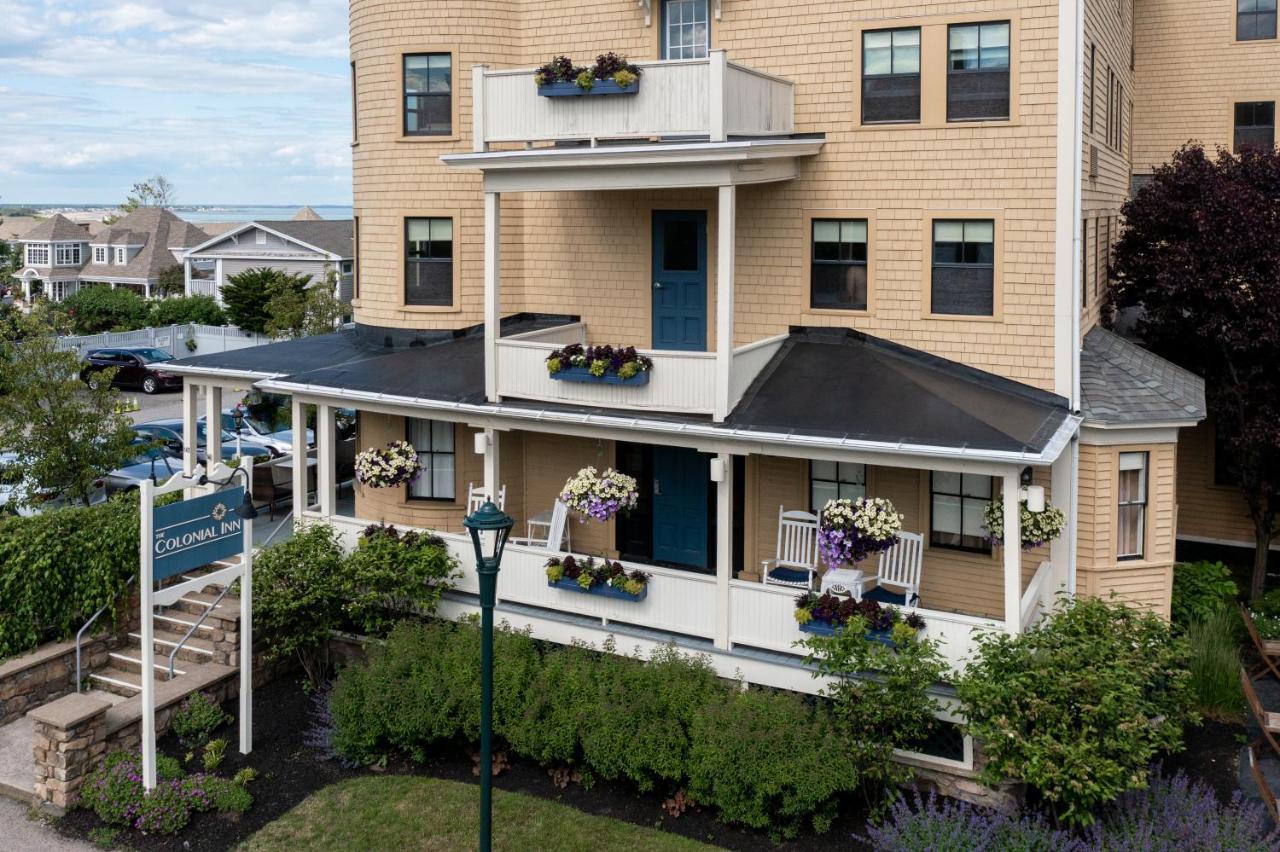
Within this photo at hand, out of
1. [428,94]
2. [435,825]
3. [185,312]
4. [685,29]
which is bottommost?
[435,825]

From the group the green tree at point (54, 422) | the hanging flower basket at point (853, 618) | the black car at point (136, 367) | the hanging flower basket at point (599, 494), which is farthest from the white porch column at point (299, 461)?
the black car at point (136, 367)

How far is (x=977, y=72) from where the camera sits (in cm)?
1514

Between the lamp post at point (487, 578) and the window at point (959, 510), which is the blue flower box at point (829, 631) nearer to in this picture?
the window at point (959, 510)

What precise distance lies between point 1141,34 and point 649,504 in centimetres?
1282

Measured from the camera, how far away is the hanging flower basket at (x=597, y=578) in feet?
47.6

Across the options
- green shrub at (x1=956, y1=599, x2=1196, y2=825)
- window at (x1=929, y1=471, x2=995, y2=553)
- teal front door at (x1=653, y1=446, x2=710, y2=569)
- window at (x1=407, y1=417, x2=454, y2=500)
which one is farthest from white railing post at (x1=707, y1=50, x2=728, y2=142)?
window at (x1=407, y1=417, x2=454, y2=500)

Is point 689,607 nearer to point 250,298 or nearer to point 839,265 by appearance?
point 839,265

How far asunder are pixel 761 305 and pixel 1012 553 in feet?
18.3

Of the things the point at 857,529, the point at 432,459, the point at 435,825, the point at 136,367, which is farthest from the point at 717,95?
the point at 136,367

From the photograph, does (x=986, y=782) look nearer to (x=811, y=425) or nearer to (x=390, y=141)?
(x=811, y=425)

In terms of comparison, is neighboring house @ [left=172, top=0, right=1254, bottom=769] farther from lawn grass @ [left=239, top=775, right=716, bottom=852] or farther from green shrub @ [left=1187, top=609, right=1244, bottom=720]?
lawn grass @ [left=239, top=775, right=716, bottom=852]

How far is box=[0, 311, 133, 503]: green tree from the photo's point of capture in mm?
19562

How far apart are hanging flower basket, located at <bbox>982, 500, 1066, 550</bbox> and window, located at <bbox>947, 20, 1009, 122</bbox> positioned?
5066 mm

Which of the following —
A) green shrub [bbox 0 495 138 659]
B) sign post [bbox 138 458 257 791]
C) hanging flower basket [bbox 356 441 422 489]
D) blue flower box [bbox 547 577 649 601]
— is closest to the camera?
sign post [bbox 138 458 257 791]
